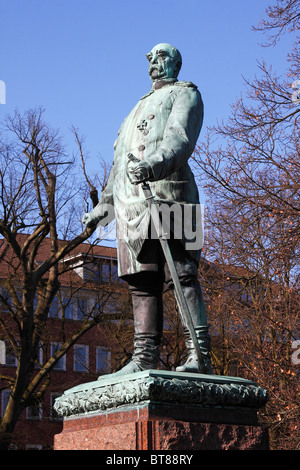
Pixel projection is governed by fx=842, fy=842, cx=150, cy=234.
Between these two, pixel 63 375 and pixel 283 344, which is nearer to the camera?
pixel 283 344

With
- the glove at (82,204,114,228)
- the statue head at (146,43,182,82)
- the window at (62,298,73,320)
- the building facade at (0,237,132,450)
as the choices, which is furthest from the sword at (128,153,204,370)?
the window at (62,298,73,320)

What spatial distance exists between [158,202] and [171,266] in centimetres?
44

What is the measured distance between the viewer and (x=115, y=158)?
5.82m

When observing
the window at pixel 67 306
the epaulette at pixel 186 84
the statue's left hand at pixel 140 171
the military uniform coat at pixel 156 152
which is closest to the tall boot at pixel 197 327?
the military uniform coat at pixel 156 152

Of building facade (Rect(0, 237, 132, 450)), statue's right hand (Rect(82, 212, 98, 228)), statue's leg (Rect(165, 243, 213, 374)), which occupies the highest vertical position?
building facade (Rect(0, 237, 132, 450))

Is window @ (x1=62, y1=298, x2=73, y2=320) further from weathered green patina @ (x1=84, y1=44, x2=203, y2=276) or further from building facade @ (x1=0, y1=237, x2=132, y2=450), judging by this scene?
weathered green patina @ (x1=84, y1=44, x2=203, y2=276)

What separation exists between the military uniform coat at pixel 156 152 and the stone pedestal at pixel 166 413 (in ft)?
2.92

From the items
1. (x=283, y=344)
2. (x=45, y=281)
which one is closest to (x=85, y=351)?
(x=45, y=281)

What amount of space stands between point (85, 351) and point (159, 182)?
120ft

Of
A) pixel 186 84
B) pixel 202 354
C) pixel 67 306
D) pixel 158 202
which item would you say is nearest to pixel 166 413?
pixel 202 354

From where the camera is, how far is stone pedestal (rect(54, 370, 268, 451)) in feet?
15.1

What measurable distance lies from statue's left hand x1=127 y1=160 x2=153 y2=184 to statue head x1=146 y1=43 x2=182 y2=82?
102 centimetres

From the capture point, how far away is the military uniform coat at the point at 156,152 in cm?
530
